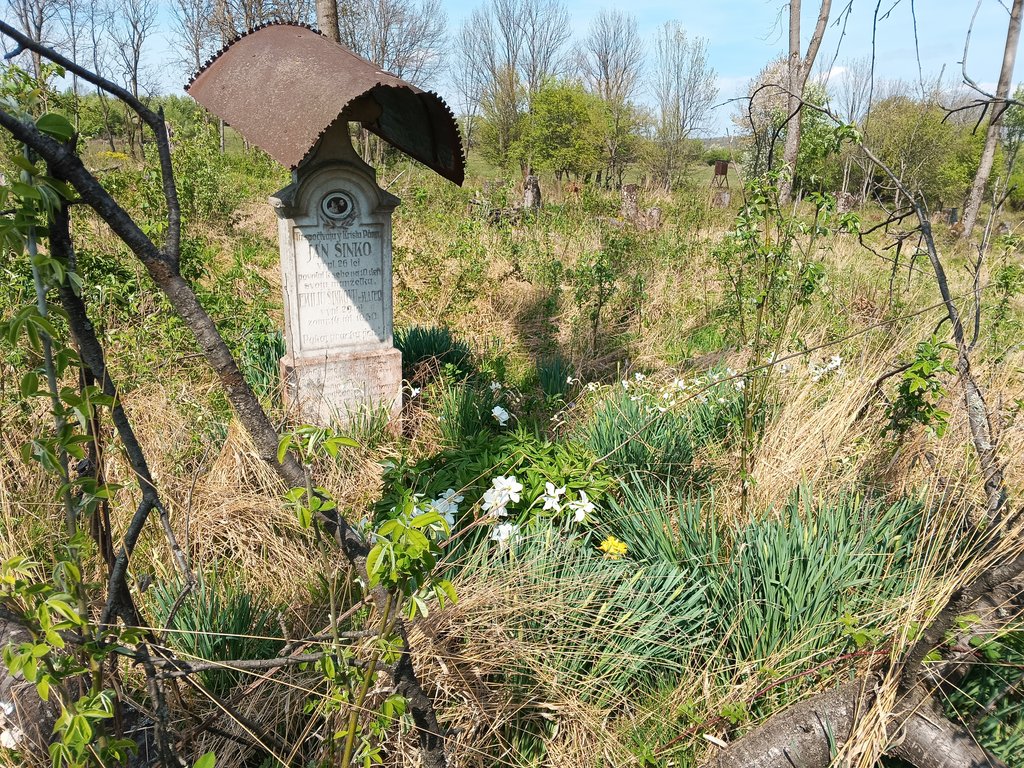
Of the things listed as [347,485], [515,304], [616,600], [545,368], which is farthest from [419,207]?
[616,600]

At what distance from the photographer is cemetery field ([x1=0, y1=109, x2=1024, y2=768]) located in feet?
6.12

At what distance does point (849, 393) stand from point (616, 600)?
6.58 ft

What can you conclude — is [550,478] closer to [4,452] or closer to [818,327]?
[4,452]

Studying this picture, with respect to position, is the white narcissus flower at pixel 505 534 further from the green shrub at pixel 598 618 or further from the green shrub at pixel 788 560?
the green shrub at pixel 788 560

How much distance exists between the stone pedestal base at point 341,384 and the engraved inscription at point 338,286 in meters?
0.11

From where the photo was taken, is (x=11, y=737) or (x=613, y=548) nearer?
(x=11, y=737)

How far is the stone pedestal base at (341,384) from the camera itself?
14.5 feet

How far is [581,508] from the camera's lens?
268 centimetres

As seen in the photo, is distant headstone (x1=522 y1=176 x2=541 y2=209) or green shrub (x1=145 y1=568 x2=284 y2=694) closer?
green shrub (x1=145 y1=568 x2=284 y2=694)

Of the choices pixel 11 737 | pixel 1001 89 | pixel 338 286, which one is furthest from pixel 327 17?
pixel 1001 89

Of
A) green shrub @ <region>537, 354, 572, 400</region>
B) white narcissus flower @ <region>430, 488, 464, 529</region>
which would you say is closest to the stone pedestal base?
green shrub @ <region>537, 354, 572, 400</region>

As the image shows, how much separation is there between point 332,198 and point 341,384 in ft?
4.02

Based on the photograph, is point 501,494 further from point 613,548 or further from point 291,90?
point 291,90

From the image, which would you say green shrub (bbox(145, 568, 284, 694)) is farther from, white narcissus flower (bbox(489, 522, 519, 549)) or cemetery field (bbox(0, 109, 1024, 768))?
white narcissus flower (bbox(489, 522, 519, 549))
